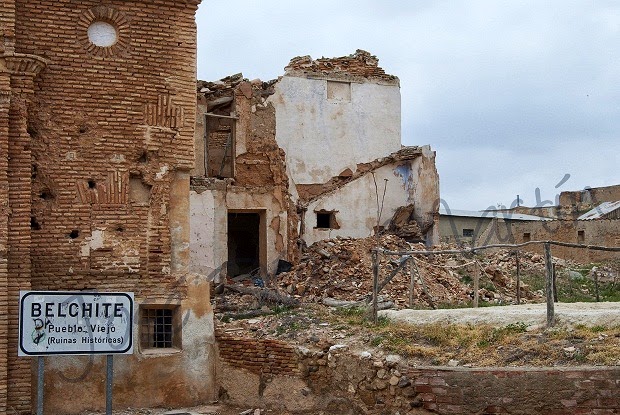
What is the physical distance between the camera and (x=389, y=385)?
10125mm

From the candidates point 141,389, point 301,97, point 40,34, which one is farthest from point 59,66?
point 301,97

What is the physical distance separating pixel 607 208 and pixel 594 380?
2589 centimetres

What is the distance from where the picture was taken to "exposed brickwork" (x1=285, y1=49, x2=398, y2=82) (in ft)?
83.4

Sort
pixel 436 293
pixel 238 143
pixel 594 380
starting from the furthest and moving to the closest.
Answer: pixel 238 143 → pixel 436 293 → pixel 594 380

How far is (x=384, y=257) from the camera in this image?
19.5m

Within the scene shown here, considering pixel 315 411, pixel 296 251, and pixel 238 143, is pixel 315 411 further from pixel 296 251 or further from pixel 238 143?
pixel 238 143

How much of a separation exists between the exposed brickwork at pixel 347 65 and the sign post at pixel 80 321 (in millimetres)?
17410

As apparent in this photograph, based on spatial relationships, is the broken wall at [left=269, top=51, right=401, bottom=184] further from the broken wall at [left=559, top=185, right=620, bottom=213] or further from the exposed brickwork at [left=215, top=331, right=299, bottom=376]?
the broken wall at [left=559, top=185, right=620, bottom=213]

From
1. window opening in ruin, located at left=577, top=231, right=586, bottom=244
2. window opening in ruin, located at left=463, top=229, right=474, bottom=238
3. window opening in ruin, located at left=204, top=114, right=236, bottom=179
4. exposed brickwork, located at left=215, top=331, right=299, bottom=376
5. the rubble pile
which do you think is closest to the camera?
exposed brickwork, located at left=215, top=331, right=299, bottom=376

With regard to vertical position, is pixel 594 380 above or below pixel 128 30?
below

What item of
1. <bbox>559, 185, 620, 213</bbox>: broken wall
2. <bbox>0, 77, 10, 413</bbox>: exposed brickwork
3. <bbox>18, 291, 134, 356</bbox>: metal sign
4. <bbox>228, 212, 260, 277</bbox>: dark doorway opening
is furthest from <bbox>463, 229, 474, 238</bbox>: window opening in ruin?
<bbox>18, 291, 134, 356</bbox>: metal sign

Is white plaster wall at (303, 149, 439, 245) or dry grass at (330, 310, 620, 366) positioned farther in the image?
white plaster wall at (303, 149, 439, 245)

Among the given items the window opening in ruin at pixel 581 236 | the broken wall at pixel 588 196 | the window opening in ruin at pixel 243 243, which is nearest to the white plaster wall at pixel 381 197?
the window opening in ruin at pixel 243 243

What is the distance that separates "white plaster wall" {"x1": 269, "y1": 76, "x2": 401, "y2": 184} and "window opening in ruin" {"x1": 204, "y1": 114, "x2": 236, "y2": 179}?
6.34ft
